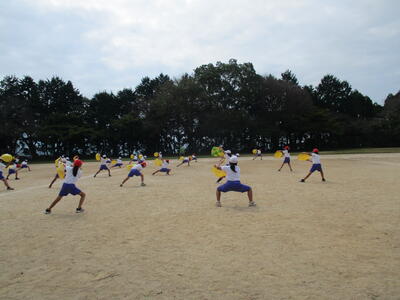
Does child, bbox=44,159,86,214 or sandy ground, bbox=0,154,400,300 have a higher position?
child, bbox=44,159,86,214

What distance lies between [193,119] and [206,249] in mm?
45941

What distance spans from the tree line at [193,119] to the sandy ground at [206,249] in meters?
40.8

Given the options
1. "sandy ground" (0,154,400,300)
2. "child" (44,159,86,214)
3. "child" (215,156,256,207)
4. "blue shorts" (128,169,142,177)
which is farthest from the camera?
"blue shorts" (128,169,142,177)

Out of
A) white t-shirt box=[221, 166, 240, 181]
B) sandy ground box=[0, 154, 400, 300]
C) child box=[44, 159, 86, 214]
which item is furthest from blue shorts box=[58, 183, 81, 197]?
white t-shirt box=[221, 166, 240, 181]

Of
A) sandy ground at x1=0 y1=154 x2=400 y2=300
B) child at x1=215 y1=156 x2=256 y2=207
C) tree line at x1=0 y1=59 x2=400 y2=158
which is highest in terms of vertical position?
tree line at x1=0 y1=59 x2=400 y2=158

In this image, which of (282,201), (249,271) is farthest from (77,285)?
(282,201)

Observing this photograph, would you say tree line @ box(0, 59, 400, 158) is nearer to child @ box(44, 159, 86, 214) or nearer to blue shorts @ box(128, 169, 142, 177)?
blue shorts @ box(128, 169, 142, 177)

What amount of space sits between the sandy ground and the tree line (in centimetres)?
4081

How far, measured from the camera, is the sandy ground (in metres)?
4.19

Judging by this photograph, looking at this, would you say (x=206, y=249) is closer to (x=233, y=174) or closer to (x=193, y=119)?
(x=233, y=174)

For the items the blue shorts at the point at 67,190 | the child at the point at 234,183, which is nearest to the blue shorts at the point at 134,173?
the blue shorts at the point at 67,190

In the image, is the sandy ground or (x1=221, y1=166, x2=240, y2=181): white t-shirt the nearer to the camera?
the sandy ground

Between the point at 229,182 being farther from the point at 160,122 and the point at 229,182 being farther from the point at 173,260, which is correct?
the point at 160,122

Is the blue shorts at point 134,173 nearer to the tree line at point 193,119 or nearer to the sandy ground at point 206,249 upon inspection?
the sandy ground at point 206,249
